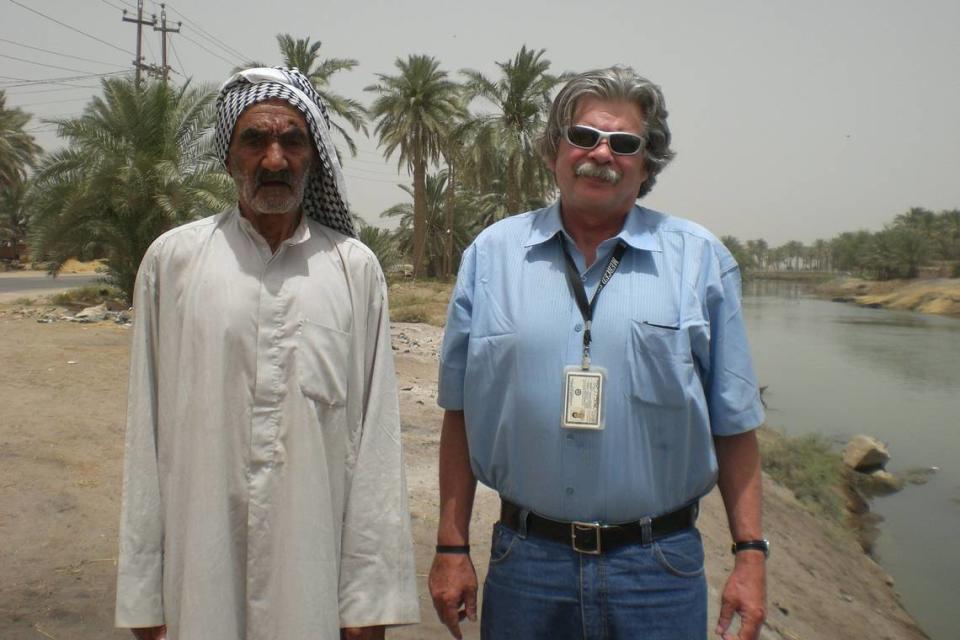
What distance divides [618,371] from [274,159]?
0.99 metres

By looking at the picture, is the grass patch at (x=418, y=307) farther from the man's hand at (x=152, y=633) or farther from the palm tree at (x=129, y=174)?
the man's hand at (x=152, y=633)

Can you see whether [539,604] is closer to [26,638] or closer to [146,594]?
[146,594]

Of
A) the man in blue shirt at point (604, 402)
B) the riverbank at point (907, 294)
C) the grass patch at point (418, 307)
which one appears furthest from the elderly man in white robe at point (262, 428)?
the riverbank at point (907, 294)

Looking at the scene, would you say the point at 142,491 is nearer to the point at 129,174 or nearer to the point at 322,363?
the point at 322,363

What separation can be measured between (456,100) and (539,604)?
30.8 meters

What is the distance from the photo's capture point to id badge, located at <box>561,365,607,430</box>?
6.57 ft

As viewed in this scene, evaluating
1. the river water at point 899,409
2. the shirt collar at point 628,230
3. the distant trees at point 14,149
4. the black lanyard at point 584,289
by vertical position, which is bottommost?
the river water at point 899,409

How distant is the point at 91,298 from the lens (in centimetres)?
1992

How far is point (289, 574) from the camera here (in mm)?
1911

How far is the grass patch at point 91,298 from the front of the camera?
1839 centimetres

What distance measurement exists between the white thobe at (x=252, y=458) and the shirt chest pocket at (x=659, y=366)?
66 cm

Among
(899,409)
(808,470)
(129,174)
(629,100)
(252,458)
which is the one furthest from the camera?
(899,409)

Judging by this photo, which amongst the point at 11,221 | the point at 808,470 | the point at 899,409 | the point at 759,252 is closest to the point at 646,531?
the point at 808,470

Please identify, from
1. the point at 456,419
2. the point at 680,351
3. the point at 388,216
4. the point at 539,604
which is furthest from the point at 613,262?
the point at 388,216
